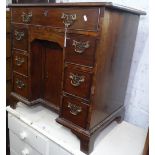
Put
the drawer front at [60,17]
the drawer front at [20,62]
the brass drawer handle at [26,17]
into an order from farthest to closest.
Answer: the drawer front at [20,62] → the brass drawer handle at [26,17] → the drawer front at [60,17]

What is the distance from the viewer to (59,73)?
1153mm

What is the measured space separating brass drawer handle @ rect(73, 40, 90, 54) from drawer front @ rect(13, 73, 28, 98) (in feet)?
1.53

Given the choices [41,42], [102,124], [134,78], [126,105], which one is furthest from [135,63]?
[41,42]

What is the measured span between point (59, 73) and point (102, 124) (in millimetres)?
393

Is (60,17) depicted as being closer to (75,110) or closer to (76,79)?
(76,79)

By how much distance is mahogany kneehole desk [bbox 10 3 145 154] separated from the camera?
0.82 m

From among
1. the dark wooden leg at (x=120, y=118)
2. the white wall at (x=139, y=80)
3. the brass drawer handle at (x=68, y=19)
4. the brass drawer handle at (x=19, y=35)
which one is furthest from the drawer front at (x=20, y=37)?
the dark wooden leg at (x=120, y=118)

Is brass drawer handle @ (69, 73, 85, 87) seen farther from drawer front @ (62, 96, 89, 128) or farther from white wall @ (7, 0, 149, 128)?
white wall @ (7, 0, 149, 128)

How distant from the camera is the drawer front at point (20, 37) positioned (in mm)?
1105

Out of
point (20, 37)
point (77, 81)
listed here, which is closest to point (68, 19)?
point (77, 81)

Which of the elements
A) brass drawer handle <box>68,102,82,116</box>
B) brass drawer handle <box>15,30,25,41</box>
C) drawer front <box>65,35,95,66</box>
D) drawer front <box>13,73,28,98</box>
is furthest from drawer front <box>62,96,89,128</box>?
brass drawer handle <box>15,30,25,41</box>

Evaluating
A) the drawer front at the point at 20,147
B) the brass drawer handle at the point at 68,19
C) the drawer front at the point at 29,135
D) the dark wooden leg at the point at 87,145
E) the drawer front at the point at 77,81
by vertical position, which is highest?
the brass drawer handle at the point at 68,19

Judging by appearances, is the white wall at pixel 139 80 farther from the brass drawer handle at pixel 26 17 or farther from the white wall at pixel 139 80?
the brass drawer handle at pixel 26 17
